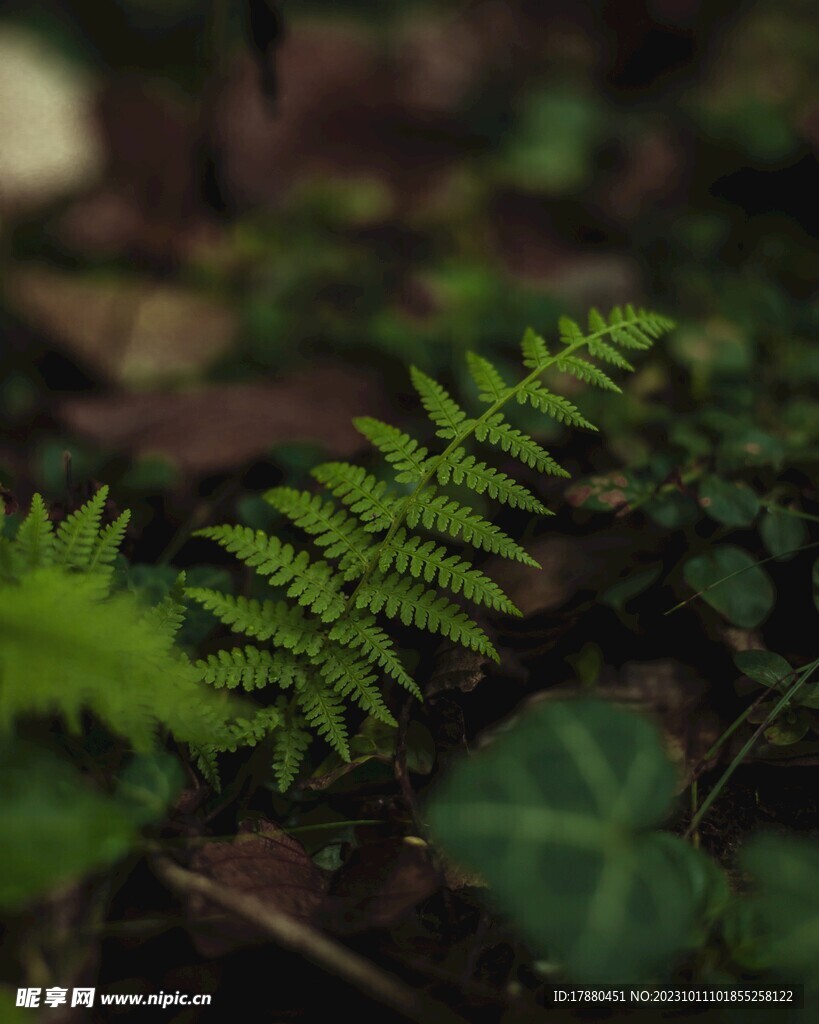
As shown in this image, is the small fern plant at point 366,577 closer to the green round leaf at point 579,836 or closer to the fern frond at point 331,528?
the fern frond at point 331,528

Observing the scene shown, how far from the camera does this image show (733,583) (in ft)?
6.25

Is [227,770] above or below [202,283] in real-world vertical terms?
below

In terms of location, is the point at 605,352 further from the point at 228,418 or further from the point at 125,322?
the point at 125,322

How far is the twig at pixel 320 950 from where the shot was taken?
4.09 ft

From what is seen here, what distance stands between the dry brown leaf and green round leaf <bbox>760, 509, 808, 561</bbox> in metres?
2.01

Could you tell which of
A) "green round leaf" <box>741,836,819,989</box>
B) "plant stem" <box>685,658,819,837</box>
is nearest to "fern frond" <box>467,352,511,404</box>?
"plant stem" <box>685,658,819,837</box>

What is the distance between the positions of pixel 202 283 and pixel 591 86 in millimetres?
2592

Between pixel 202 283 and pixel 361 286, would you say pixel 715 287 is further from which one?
→ pixel 202 283

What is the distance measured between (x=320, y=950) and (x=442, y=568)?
706 millimetres

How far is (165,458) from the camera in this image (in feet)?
7.95

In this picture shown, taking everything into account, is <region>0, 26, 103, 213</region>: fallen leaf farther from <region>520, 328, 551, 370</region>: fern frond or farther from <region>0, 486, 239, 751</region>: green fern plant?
<region>520, 328, 551, 370</region>: fern frond

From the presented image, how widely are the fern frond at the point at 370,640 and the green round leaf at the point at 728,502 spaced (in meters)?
0.89

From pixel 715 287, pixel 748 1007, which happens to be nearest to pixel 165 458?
pixel 748 1007

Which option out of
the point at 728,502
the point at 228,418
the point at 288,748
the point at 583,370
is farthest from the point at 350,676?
the point at 228,418
